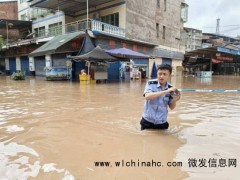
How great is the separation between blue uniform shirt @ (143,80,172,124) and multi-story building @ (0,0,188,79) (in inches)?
539

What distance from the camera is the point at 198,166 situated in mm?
2721

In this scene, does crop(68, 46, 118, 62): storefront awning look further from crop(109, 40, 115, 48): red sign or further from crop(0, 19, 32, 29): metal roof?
crop(0, 19, 32, 29): metal roof

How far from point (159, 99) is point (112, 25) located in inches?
671

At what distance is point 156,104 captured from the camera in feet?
11.5

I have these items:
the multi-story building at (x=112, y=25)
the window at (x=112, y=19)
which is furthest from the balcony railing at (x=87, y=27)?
the window at (x=112, y=19)

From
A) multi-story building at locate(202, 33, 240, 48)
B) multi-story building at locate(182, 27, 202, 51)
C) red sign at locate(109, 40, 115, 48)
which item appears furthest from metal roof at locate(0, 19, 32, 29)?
multi-story building at locate(202, 33, 240, 48)

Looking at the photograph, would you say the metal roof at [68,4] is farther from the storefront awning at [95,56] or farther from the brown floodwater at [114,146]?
the brown floodwater at [114,146]

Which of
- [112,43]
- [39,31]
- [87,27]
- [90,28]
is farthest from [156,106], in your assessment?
[39,31]

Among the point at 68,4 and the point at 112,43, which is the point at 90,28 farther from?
the point at 68,4

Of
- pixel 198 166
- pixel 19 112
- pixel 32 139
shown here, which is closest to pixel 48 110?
pixel 19 112

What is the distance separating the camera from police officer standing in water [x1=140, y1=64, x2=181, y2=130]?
3.24 m

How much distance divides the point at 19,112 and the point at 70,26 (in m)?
15.2

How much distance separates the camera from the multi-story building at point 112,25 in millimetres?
18812

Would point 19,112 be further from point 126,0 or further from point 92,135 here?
point 126,0
